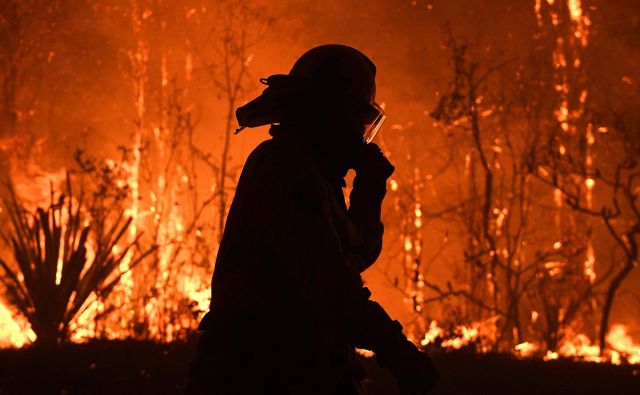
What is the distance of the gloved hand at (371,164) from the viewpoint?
196cm

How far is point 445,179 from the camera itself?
26.0 m

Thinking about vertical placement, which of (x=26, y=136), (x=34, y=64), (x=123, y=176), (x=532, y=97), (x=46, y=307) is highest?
(x=34, y=64)

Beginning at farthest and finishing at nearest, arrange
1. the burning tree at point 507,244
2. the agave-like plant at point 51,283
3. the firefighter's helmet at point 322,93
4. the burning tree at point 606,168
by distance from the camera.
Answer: the burning tree at point 507,244
the burning tree at point 606,168
the agave-like plant at point 51,283
the firefighter's helmet at point 322,93

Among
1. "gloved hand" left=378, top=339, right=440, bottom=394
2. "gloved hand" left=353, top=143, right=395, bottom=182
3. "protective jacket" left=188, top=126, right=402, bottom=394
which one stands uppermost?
"gloved hand" left=353, top=143, right=395, bottom=182

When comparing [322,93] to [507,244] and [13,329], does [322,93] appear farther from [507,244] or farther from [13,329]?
[507,244]

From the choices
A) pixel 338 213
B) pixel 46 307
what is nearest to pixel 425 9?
pixel 46 307

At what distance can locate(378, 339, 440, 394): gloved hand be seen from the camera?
1658 mm

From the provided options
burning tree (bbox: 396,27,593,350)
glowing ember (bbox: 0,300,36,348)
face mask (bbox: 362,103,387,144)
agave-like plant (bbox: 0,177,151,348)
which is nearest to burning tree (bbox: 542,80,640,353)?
burning tree (bbox: 396,27,593,350)

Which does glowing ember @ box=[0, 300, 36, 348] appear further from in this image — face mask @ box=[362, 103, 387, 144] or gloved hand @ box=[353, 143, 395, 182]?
gloved hand @ box=[353, 143, 395, 182]

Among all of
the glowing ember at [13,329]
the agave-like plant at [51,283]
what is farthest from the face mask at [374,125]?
the glowing ember at [13,329]

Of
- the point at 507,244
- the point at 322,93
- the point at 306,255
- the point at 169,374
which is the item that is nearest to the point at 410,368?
the point at 306,255

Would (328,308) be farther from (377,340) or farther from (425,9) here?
(425,9)

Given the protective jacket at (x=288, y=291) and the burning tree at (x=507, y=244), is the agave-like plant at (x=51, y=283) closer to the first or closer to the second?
the burning tree at (x=507, y=244)

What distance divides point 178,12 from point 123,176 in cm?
1002
